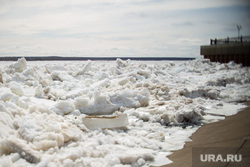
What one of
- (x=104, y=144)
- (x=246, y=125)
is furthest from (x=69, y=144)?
(x=246, y=125)

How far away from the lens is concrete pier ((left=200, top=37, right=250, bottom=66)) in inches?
511

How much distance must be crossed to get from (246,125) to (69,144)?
210cm

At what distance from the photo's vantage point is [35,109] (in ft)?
9.75

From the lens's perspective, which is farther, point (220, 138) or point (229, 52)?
point (229, 52)

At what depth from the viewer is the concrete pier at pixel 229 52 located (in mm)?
12970

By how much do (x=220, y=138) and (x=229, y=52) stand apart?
507 inches

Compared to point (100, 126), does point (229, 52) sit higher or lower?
higher

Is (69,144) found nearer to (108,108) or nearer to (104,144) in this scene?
(104,144)

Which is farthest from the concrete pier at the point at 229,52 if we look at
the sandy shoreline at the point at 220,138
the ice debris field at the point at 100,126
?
the sandy shoreline at the point at 220,138

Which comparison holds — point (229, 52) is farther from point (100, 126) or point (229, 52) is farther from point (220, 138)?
point (100, 126)

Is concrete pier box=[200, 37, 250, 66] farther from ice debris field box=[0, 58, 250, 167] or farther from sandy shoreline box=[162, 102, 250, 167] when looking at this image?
sandy shoreline box=[162, 102, 250, 167]

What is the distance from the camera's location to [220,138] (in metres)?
2.57

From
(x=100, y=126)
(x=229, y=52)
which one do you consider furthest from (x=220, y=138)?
(x=229, y=52)

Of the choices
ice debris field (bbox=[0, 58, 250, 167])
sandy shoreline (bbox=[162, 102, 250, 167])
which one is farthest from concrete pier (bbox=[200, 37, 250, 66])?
sandy shoreline (bbox=[162, 102, 250, 167])
